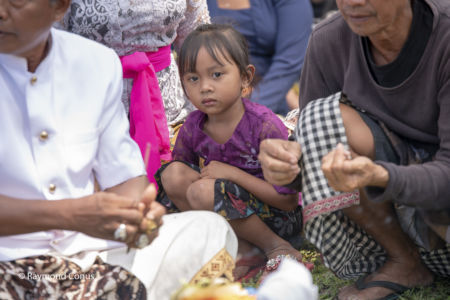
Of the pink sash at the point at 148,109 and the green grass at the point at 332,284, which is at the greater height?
the pink sash at the point at 148,109

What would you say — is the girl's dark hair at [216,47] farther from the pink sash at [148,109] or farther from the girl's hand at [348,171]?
the girl's hand at [348,171]

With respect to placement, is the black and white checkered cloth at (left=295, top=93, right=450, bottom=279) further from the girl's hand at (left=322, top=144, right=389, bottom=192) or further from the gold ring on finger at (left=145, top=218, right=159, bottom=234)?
the gold ring on finger at (left=145, top=218, right=159, bottom=234)

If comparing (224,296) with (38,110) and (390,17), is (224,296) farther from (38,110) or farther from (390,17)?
(390,17)

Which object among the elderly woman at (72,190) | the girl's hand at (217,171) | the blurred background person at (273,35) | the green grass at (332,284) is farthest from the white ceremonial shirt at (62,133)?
the blurred background person at (273,35)

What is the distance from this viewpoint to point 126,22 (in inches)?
140

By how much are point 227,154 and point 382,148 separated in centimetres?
84

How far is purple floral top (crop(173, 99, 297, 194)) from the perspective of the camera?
10.7ft

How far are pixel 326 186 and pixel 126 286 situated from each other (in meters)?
0.82

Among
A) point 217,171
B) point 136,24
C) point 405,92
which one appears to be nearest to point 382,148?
point 405,92

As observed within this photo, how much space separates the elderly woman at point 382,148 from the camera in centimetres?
256

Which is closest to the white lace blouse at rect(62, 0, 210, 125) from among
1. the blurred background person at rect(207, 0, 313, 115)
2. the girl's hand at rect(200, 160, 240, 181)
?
the girl's hand at rect(200, 160, 240, 181)

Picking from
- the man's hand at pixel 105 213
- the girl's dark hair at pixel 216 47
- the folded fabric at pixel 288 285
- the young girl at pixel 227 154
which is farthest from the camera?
the girl's dark hair at pixel 216 47

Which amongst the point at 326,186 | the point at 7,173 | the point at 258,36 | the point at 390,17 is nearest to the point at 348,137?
the point at 326,186

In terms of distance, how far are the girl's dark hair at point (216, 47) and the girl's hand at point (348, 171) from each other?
1091mm
